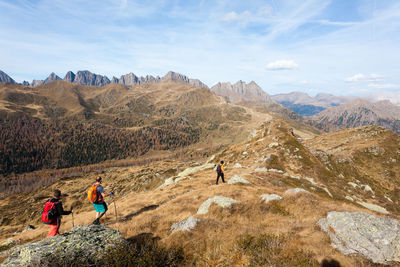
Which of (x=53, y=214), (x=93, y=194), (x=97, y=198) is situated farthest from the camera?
(x=97, y=198)

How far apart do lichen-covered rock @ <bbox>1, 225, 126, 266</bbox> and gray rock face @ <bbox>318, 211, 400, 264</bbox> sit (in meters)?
10.8

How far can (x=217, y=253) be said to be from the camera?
831 cm

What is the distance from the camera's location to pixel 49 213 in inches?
448

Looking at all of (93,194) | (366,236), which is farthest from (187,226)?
(366,236)

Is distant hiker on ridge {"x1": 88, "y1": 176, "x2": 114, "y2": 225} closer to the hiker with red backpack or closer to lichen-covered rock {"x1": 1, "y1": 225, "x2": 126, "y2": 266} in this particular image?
the hiker with red backpack

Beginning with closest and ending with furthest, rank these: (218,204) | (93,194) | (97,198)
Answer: (93,194), (97,198), (218,204)

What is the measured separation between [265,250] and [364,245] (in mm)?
5052

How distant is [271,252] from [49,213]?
12716 mm

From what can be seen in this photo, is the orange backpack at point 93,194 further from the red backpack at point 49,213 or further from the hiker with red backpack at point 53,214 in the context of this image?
the red backpack at point 49,213

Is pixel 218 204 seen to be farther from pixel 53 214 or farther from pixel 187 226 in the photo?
pixel 53 214

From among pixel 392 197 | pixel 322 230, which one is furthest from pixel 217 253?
pixel 392 197

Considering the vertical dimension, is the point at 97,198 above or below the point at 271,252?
below

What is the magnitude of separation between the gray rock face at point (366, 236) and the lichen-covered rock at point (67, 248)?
1084cm

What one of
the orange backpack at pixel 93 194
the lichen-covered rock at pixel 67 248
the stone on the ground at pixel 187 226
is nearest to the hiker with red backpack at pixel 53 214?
the orange backpack at pixel 93 194
